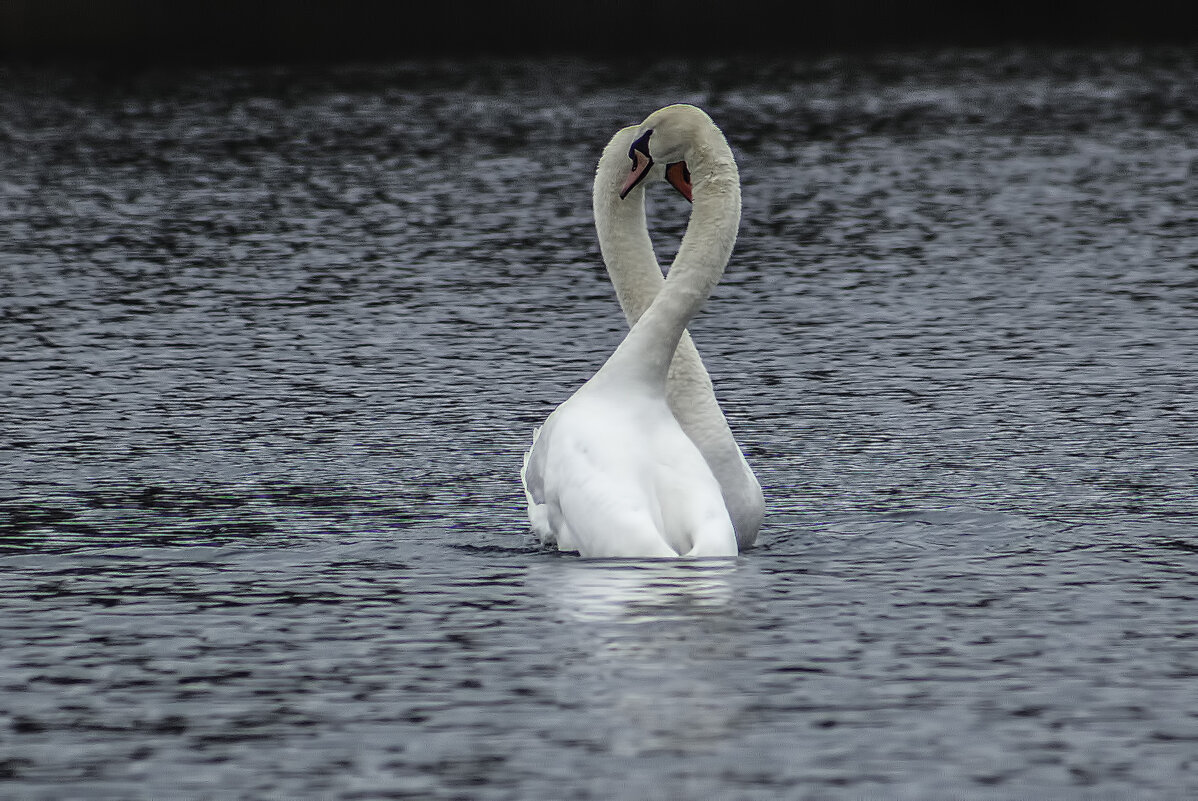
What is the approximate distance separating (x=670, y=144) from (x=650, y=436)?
168 centimetres

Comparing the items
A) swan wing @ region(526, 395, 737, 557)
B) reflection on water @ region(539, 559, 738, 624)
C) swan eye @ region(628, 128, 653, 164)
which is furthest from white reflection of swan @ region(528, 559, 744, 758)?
swan eye @ region(628, 128, 653, 164)

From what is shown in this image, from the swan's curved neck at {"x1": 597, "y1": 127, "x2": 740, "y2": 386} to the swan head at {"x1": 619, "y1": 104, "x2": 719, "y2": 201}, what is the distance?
0.06 m

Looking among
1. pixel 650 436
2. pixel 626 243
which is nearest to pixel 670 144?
pixel 626 243

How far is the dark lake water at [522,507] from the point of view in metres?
7.29

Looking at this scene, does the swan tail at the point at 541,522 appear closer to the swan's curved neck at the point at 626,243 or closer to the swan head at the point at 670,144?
the swan's curved neck at the point at 626,243

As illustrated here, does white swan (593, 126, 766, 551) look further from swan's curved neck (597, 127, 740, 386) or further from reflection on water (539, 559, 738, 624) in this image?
reflection on water (539, 559, 738, 624)

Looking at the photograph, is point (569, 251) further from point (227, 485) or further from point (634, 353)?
point (634, 353)

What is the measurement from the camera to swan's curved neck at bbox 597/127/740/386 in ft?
33.4

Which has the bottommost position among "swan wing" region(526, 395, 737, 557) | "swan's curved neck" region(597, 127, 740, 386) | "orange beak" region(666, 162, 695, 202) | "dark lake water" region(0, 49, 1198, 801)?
"dark lake water" region(0, 49, 1198, 801)

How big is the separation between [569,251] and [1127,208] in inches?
250

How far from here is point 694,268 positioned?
10.5 meters

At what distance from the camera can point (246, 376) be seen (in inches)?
616

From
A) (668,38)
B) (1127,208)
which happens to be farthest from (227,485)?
(668,38)

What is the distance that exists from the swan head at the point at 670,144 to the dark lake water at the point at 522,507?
1.67 metres
